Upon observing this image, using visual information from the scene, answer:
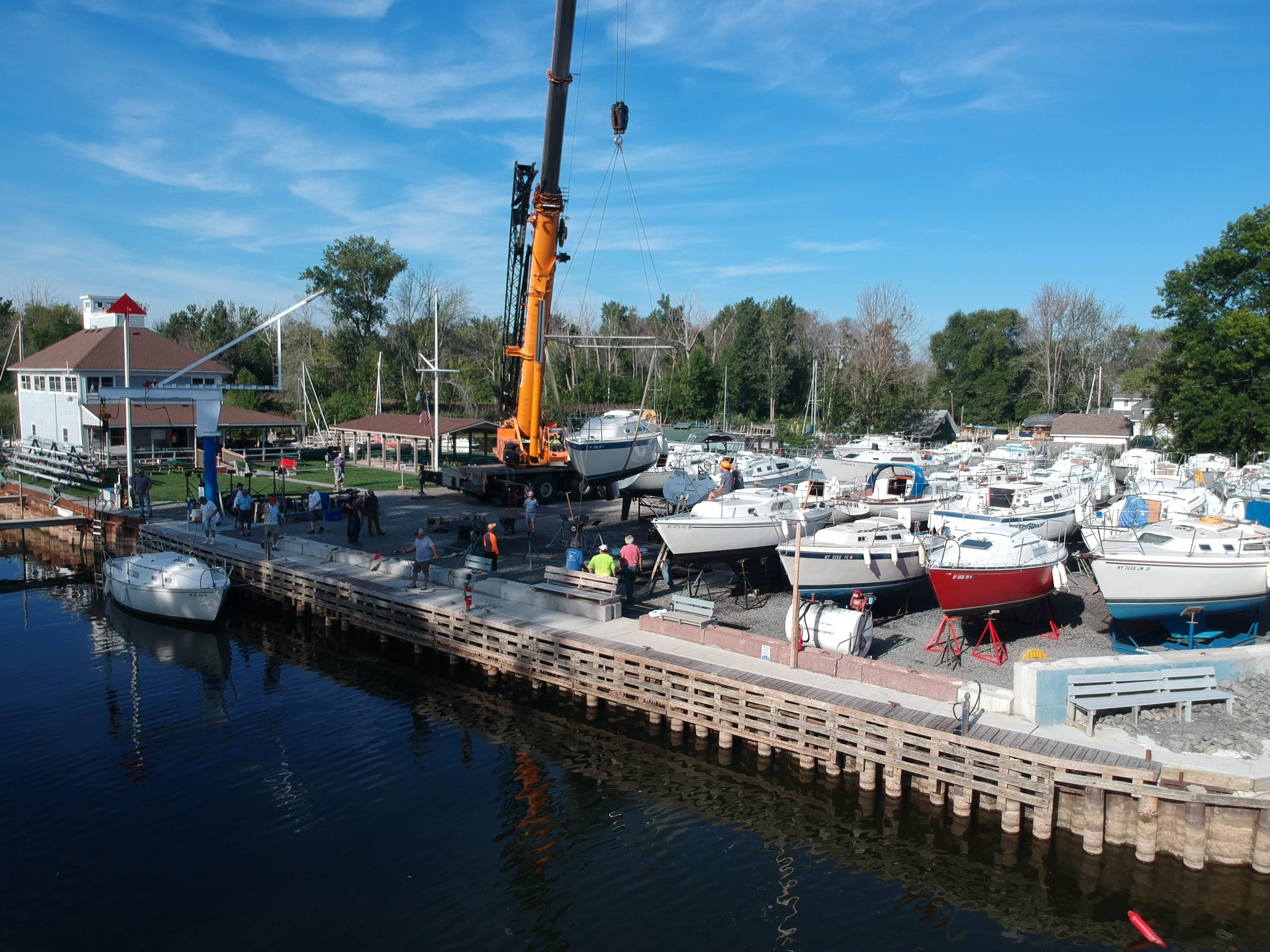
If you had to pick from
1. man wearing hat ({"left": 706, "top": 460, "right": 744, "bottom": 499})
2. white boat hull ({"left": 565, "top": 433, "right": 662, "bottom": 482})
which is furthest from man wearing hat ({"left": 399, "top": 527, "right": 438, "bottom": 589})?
white boat hull ({"left": 565, "top": 433, "right": 662, "bottom": 482})

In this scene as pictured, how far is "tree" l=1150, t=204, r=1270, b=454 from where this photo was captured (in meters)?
44.2

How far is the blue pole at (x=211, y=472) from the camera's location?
26.8 meters

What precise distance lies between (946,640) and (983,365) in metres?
78.8

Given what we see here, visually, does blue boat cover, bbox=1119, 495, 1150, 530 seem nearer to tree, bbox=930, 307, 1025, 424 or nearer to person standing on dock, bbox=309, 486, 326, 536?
person standing on dock, bbox=309, 486, 326, 536

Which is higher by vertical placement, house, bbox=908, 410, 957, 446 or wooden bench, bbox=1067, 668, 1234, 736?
house, bbox=908, 410, 957, 446

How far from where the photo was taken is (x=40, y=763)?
13.6 meters

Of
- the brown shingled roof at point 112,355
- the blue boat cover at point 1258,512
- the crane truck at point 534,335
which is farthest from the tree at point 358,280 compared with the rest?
the blue boat cover at point 1258,512

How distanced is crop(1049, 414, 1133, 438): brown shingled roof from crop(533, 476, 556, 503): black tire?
50.8 metres

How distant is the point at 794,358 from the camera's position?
8394cm

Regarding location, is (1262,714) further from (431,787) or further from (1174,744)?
(431,787)

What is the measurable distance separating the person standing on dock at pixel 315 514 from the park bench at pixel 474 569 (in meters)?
8.26

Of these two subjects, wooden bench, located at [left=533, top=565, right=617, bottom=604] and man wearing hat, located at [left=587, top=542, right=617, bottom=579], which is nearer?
wooden bench, located at [left=533, top=565, right=617, bottom=604]

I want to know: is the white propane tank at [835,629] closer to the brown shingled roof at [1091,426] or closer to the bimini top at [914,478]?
the bimini top at [914,478]

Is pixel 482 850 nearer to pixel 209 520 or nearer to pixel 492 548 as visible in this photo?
pixel 492 548
